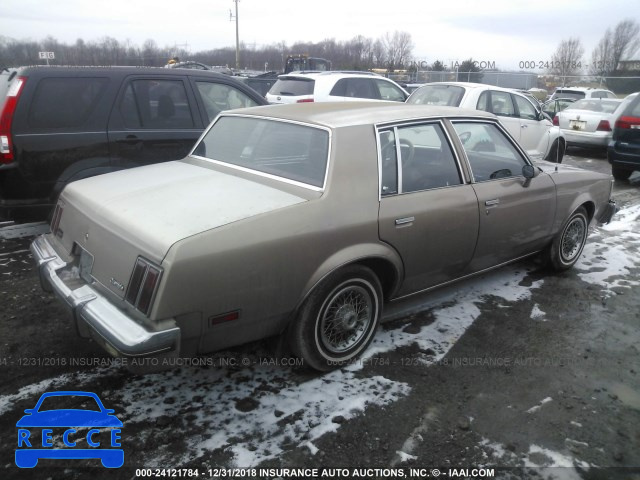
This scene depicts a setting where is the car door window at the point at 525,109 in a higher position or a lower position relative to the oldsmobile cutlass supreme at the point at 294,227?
higher

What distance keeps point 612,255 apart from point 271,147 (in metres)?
4.22

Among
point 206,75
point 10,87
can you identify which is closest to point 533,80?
point 206,75

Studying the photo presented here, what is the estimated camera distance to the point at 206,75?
5828mm

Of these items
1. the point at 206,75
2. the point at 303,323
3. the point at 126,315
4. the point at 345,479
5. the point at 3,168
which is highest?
the point at 206,75

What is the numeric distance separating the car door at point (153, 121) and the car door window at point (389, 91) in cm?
631

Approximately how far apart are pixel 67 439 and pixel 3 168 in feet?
A: 10.1

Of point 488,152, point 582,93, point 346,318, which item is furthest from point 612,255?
point 582,93

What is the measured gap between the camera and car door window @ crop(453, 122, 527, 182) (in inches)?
155

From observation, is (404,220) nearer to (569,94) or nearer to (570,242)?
(570,242)

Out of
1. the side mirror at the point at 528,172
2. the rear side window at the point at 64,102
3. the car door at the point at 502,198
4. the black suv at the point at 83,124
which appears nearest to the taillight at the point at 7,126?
the black suv at the point at 83,124

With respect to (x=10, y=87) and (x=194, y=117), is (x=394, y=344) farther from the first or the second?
(x=10, y=87)

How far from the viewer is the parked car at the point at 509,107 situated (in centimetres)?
883

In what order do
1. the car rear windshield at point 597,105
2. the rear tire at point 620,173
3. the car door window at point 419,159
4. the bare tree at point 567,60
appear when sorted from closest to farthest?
the car door window at point 419,159
the rear tire at point 620,173
the car rear windshield at point 597,105
the bare tree at point 567,60

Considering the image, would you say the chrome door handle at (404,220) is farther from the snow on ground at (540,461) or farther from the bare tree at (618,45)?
the bare tree at (618,45)
